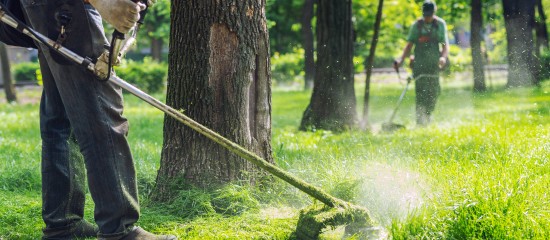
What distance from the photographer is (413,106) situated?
40.2 feet

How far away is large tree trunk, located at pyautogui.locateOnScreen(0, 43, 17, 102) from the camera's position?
18594mm

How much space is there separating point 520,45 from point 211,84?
27.4 ft

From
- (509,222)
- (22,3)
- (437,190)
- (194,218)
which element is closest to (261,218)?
(194,218)

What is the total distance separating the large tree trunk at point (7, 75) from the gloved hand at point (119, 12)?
16.0 meters

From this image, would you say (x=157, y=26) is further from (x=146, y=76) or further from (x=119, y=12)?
(x=119, y=12)

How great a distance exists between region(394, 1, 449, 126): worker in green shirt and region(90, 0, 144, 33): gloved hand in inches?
281

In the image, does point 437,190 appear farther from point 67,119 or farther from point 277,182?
point 67,119

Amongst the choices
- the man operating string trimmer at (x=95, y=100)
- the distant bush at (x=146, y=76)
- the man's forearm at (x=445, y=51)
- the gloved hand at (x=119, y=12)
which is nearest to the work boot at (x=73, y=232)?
the man operating string trimmer at (x=95, y=100)

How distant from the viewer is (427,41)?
10.3 metres

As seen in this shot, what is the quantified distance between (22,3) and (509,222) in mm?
2741

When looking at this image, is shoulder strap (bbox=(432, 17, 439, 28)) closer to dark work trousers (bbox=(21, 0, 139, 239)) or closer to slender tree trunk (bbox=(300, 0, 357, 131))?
slender tree trunk (bbox=(300, 0, 357, 131))

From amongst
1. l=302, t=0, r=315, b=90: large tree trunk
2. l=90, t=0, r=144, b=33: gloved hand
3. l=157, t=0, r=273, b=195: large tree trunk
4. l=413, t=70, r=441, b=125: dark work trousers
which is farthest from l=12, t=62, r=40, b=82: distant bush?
l=90, t=0, r=144, b=33: gloved hand

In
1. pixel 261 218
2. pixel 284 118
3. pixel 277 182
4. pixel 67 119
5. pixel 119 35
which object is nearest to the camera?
pixel 119 35

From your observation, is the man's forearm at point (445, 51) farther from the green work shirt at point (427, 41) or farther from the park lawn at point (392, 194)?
the park lawn at point (392, 194)
